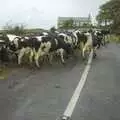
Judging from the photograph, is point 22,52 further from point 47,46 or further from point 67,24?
point 67,24

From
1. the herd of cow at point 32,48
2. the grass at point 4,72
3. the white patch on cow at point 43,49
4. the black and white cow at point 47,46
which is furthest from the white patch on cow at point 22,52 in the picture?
the grass at point 4,72

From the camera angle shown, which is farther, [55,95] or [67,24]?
[67,24]

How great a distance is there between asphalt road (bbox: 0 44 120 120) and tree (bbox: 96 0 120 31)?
7112 centimetres

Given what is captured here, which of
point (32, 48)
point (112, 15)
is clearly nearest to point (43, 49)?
point (32, 48)

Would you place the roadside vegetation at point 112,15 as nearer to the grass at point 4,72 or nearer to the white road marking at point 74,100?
the grass at point 4,72

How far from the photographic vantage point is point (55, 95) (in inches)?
486

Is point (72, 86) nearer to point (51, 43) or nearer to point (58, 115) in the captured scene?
point (58, 115)

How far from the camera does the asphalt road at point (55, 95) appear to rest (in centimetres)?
971

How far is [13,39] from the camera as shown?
23266 millimetres

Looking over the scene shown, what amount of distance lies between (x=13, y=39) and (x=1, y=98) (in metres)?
11.6

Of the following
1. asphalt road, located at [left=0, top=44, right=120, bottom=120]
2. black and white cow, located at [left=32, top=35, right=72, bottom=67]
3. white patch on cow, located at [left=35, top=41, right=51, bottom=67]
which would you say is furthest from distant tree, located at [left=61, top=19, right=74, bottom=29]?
asphalt road, located at [left=0, top=44, right=120, bottom=120]

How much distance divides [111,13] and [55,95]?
281ft

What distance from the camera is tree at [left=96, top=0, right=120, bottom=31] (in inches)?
3557

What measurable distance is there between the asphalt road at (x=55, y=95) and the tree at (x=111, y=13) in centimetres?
7112
